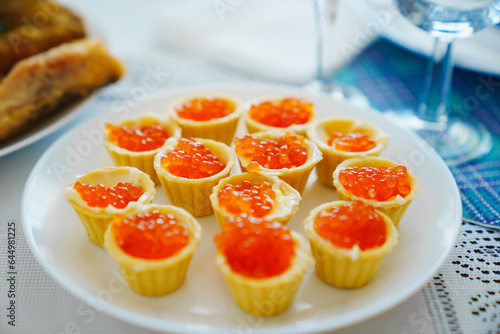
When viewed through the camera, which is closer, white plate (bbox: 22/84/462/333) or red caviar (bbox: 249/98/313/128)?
white plate (bbox: 22/84/462/333)

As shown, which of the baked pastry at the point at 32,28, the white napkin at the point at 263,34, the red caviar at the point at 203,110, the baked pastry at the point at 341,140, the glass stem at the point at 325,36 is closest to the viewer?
the baked pastry at the point at 341,140

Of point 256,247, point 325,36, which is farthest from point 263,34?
point 256,247

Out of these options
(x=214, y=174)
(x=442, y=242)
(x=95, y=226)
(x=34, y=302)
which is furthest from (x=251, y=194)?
(x=34, y=302)

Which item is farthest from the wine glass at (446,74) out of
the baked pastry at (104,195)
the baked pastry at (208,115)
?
the baked pastry at (104,195)

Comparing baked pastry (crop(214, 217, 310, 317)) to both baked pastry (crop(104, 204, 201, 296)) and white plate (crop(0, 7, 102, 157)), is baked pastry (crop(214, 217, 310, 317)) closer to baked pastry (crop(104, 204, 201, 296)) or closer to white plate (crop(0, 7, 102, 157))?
baked pastry (crop(104, 204, 201, 296))

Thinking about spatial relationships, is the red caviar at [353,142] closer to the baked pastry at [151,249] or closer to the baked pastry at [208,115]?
the baked pastry at [208,115]

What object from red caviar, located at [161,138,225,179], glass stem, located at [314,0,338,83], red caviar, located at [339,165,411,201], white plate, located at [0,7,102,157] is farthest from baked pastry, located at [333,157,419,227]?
white plate, located at [0,7,102,157]

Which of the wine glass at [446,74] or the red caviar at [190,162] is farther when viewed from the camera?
the wine glass at [446,74]
